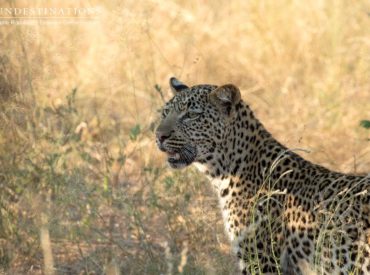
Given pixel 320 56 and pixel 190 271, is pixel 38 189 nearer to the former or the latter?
pixel 190 271

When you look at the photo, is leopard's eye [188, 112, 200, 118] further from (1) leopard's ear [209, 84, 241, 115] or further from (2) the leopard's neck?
(2) the leopard's neck

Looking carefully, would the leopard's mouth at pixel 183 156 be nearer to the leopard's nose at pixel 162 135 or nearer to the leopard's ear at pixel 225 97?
the leopard's nose at pixel 162 135

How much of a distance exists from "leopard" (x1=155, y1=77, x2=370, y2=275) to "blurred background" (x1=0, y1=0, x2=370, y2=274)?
1.88 ft

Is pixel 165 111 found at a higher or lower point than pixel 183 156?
higher

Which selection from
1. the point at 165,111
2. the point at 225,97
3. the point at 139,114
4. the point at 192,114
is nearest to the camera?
the point at 225,97

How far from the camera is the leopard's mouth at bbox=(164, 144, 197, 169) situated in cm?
646

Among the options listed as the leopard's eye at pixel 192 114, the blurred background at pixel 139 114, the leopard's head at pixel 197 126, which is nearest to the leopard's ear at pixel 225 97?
the leopard's head at pixel 197 126

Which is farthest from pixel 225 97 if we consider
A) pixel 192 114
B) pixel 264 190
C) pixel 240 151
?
pixel 264 190

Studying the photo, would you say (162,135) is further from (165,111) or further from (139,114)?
(139,114)

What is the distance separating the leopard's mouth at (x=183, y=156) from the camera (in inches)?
255

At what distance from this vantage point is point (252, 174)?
6406mm

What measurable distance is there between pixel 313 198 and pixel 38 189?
297 centimetres

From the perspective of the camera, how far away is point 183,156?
6.47 metres

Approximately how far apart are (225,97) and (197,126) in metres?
0.29
